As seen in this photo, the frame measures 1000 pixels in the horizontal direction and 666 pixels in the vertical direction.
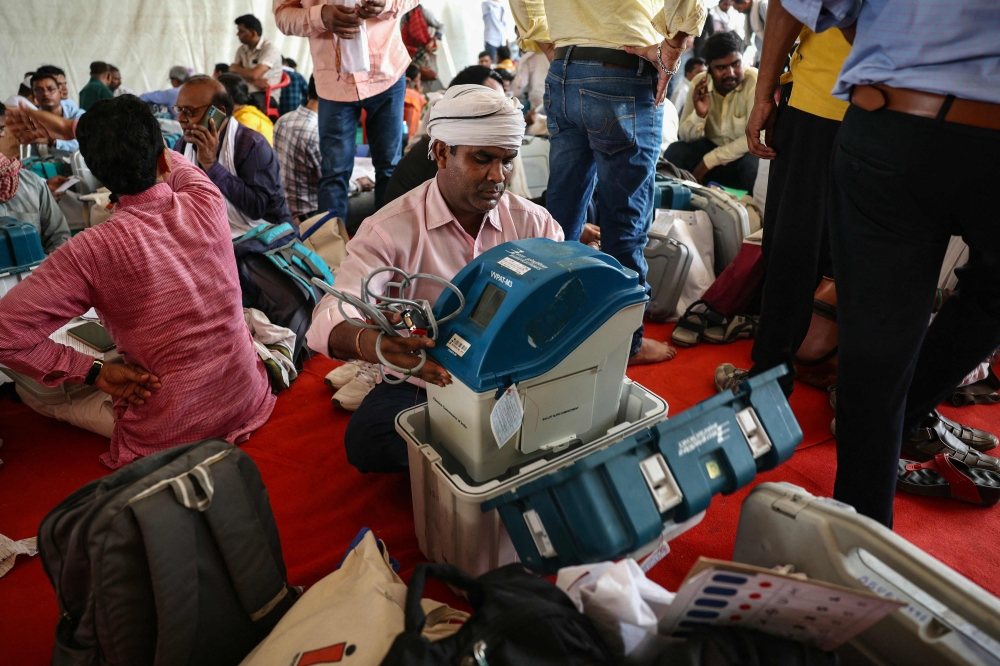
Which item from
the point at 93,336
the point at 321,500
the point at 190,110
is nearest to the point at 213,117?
the point at 190,110

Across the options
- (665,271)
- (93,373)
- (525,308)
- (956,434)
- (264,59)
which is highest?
(264,59)

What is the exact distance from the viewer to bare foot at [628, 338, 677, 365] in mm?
2570

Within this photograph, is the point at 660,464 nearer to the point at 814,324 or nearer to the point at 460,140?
the point at 460,140

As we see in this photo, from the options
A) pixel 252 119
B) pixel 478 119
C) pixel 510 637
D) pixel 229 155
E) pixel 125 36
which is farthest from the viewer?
pixel 125 36

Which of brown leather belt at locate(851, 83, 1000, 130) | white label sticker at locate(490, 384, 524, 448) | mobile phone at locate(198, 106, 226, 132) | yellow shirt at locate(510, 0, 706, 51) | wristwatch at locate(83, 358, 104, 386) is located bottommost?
wristwatch at locate(83, 358, 104, 386)

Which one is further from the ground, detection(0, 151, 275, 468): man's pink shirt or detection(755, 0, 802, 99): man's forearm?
detection(755, 0, 802, 99): man's forearm

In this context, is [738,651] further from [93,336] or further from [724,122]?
[724,122]

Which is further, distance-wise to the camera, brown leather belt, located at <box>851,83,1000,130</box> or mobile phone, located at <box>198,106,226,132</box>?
mobile phone, located at <box>198,106,226,132</box>

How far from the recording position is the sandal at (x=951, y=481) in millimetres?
1711

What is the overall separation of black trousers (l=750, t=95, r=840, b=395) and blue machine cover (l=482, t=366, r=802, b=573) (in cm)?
85

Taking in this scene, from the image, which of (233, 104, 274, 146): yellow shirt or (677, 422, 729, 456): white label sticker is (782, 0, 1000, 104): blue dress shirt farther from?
(233, 104, 274, 146): yellow shirt

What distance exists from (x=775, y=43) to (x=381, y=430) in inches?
55.9

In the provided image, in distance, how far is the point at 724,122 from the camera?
13.4ft

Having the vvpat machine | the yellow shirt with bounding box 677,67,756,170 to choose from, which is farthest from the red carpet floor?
the yellow shirt with bounding box 677,67,756,170
